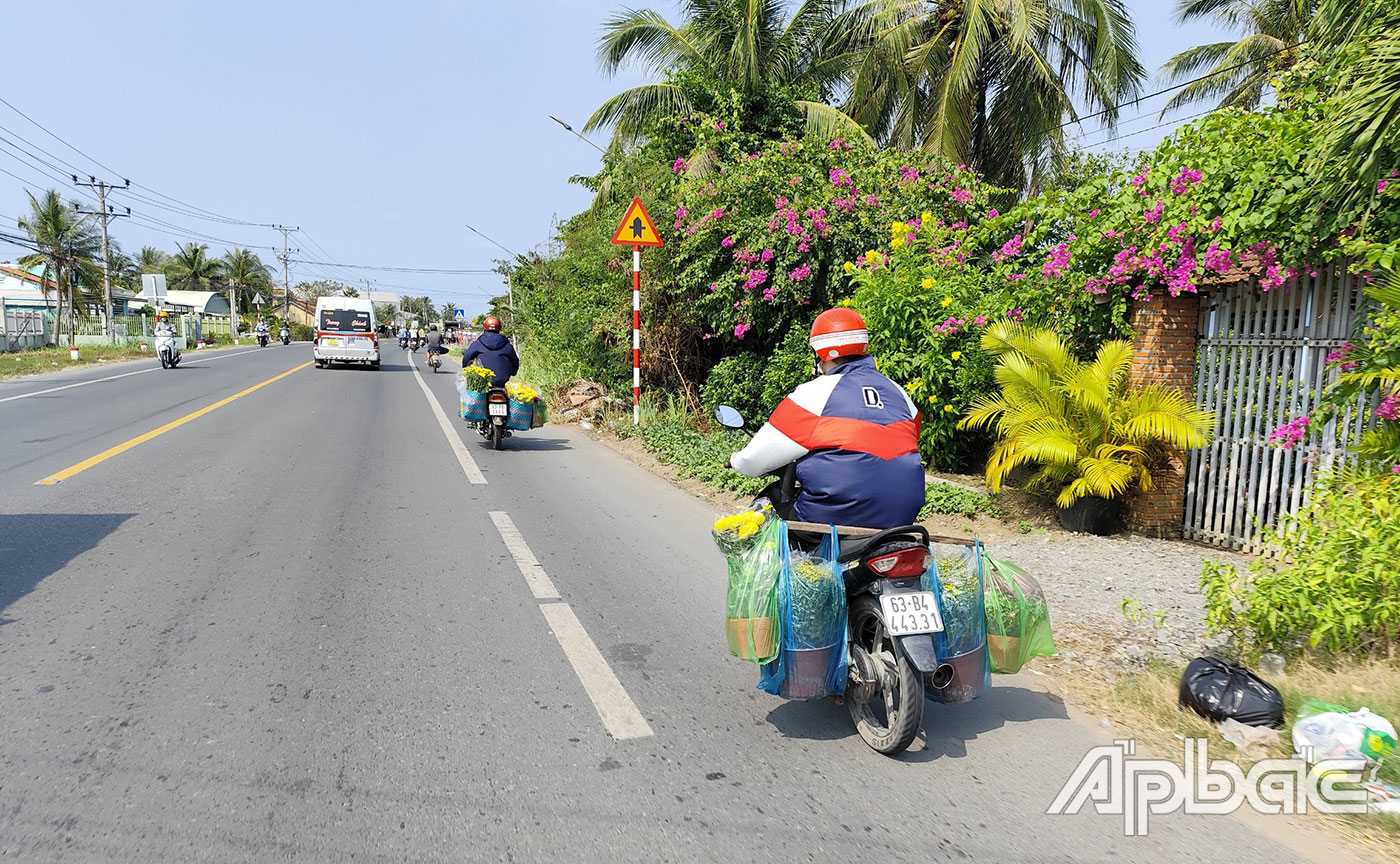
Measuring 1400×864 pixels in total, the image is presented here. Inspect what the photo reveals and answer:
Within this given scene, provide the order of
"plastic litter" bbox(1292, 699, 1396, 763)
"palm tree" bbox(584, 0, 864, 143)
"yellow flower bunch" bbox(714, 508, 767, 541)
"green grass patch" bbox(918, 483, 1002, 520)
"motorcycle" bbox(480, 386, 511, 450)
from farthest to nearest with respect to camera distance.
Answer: "palm tree" bbox(584, 0, 864, 143) → "motorcycle" bbox(480, 386, 511, 450) → "green grass patch" bbox(918, 483, 1002, 520) → "yellow flower bunch" bbox(714, 508, 767, 541) → "plastic litter" bbox(1292, 699, 1396, 763)

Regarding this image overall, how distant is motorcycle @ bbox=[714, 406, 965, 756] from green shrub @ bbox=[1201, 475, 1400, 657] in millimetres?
1612

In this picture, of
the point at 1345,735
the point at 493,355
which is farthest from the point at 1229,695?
the point at 493,355

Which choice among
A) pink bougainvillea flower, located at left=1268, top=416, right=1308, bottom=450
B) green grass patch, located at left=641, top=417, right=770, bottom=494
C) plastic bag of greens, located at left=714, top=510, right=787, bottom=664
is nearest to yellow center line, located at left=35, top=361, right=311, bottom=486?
green grass patch, located at left=641, top=417, right=770, bottom=494

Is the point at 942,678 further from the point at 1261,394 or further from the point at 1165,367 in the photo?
the point at 1165,367

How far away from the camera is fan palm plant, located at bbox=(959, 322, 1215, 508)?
6910 millimetres

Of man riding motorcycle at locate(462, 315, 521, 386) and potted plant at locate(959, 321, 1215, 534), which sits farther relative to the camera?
man riding motorcycle at locate(462, 315, 521, 386)

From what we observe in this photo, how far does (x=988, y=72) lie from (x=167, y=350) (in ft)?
80.2

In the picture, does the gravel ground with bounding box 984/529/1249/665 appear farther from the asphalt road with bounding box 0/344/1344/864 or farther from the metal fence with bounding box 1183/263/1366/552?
the asphalt road with bounding box 0/344/1344/864

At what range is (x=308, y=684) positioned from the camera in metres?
4.14

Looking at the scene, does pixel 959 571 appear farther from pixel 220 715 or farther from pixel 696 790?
pixel 220 715

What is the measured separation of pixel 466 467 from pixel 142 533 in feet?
13.6

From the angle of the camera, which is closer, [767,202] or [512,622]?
[512,622]

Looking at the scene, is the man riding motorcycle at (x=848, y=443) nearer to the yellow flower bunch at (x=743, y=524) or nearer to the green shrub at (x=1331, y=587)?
the yellow flower bunch at (x=743, y=524)

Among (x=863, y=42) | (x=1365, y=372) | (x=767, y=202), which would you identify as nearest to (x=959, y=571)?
(x=1365, y=372)
